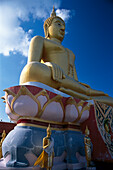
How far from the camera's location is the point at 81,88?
418cm

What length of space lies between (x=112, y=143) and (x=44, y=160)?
2384mm

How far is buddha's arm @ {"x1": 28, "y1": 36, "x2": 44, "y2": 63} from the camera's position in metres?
4.20

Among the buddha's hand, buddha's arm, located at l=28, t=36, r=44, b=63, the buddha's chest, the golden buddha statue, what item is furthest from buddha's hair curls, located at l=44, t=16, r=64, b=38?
the buddha's hand

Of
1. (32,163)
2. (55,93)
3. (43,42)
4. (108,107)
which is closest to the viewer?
(32,163)

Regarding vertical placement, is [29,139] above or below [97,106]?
below

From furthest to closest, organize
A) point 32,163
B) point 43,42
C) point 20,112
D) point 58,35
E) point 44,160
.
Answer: point 58,35 < point 43,42 < point 20,112 < point 32,163 < point 44,160

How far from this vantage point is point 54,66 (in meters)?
3.69

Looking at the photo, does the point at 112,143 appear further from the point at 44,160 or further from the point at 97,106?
the point at 44,160

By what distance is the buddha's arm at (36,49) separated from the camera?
420 cm

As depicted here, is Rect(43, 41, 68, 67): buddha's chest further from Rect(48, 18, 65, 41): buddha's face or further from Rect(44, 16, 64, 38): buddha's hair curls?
Rect(44, 16, 64, 38): buddha's hair curls

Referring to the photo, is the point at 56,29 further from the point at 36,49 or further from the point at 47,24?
the point at 36,49

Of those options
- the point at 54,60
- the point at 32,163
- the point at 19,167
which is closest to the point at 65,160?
the point at 32,163

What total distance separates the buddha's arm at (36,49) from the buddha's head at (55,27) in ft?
3.82

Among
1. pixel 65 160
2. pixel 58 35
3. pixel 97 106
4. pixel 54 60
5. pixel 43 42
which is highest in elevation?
pixel 58 35
